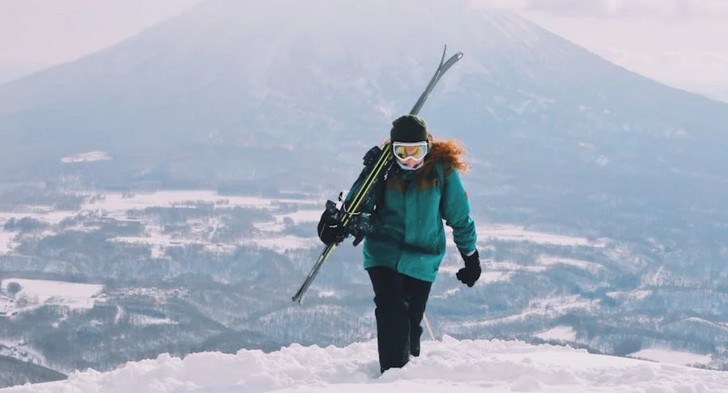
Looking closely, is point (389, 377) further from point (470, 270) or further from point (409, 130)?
point (409, 130)

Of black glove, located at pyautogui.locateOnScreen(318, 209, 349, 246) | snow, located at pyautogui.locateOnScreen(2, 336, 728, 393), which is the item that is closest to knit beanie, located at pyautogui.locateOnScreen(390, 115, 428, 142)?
black glove, located at pyautogui.locateOnScreen(318, 209, 349, 246)

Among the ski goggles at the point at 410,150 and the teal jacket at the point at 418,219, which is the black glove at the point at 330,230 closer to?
the teal jacket at the point at 418,219

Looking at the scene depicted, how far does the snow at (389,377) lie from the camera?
7927 mm

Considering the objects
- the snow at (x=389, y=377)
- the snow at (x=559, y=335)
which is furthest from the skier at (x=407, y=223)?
the snow at (x=559, y=335)

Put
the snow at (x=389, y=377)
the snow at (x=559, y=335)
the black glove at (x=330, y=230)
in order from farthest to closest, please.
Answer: the snow at (x=559, y=335)
the black glove at (x=330, y=230)
the snow at (x=389, y=377)

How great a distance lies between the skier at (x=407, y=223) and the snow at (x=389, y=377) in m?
0.43

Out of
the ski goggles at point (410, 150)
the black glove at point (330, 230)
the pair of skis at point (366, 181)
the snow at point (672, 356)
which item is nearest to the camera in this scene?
the ski goggles at point (410, 150)

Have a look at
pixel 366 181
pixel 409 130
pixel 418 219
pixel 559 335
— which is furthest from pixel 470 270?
pixel 559 335

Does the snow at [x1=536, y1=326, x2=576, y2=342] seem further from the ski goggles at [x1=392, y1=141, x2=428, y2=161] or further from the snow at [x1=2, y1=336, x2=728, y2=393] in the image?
the ski goggles at [x1=392, y1=141, x2=428, y2=161]

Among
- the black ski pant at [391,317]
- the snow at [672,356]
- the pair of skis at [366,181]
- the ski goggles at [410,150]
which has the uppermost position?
the ski goggles at [410,150]

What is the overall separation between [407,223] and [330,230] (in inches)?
28.8

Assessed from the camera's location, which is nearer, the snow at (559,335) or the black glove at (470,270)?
the black glove at (470,270)

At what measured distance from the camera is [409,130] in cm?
849

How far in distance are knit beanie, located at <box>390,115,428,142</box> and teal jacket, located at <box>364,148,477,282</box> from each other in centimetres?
23
